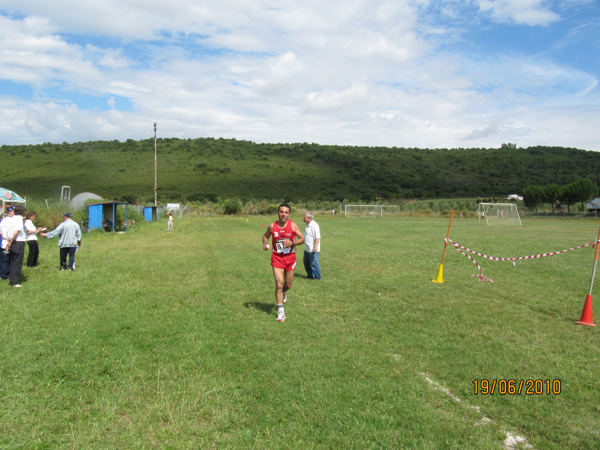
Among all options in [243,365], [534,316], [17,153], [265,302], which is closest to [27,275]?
[265,302]

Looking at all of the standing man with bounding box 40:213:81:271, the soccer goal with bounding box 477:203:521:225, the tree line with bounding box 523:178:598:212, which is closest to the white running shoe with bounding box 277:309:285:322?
the standing man with bounding box 40:213:81:271

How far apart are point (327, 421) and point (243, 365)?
5.11ft

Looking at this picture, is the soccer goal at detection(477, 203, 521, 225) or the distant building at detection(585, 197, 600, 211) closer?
the soccer goal at detection(477, 203, 521, 225)

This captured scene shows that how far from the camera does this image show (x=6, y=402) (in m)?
4.16

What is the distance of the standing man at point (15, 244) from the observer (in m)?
9.44

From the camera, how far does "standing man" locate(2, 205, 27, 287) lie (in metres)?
9.44

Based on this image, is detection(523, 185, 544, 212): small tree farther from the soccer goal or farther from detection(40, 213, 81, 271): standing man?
detection(40, 213, 81, 271): standing man

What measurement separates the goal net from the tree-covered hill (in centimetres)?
1556

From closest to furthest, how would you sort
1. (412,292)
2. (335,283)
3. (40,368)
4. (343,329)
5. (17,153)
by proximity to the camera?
(40,368) → (343,329) → (412,292) → (335,283) → (17,153)

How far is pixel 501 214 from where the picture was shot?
1898 inches

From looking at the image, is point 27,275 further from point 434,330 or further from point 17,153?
point 17,153
